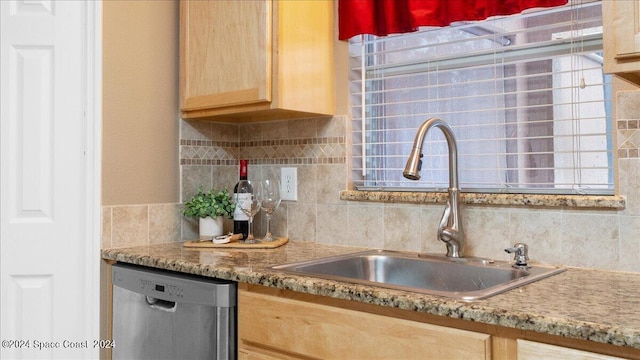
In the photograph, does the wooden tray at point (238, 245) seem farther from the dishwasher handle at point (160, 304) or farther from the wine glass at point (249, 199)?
the dishwasher handle at point (160, 304)

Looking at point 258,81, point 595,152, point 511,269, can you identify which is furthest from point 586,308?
point 258,81

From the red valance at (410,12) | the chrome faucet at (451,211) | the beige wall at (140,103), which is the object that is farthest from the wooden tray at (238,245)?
the red valance at (410,12)

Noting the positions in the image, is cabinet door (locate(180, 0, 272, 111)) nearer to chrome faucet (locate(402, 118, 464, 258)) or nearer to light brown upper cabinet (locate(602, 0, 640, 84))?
chrome faucet (locate(402, 118, 464, 258))

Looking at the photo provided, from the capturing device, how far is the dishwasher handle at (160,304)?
168 centimetres

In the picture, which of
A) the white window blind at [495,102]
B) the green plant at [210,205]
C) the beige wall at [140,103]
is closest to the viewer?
the white window blind at [495,102]

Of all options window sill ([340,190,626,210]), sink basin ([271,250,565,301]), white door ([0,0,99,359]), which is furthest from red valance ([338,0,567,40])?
white door ([0,0,99,359])

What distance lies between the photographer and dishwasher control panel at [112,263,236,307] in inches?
59.9

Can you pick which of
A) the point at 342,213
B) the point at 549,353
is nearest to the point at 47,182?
the point at 342,213

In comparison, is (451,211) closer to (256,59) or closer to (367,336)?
(367,336)

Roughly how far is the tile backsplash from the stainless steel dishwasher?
0.87 ft

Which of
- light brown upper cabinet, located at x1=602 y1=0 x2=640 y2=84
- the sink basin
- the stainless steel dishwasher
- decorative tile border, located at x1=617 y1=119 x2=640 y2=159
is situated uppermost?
light brown upper cabinet, located at x1=602 y1=0 x2=640 y2=84

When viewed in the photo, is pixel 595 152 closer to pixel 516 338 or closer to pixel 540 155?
pixel 540 155

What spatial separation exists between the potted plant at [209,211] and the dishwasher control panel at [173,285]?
13.5 inches

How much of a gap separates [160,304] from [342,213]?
0.70 metres
